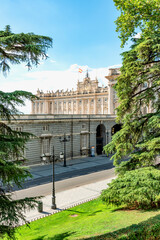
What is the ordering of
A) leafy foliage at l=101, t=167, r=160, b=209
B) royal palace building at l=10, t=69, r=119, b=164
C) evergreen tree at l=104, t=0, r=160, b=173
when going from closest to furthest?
leafy foliage at l=101, t=167, r=160, b=209 < evergreen tree at l=104, t=0, r=160, b=173 < royal palace building at l=10, t=69, r=119, b=164

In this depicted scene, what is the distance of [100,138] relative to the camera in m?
43.0

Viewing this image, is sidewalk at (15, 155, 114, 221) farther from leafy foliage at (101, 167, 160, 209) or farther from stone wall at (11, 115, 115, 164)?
leafy foliage at (101, 167, 160, 209)

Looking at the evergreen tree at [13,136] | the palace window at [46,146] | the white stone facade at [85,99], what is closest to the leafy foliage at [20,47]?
the evergreen tree at [13,136]

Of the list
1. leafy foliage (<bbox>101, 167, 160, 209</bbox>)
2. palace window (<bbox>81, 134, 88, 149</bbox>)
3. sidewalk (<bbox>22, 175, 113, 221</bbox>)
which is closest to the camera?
leafy foliage (<bbox>101, 167, 160, 209</bbox>)

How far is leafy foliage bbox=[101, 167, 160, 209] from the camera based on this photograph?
10.8 meters

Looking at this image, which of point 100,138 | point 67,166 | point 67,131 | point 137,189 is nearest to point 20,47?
point 137,189

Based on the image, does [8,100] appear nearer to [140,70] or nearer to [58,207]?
[140,70]

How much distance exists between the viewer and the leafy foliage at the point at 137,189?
10.8m

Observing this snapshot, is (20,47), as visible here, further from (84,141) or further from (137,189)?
(84,141)

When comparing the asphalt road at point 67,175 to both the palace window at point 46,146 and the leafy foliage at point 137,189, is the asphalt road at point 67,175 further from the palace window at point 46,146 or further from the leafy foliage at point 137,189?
the leafy foliage at point 137,189

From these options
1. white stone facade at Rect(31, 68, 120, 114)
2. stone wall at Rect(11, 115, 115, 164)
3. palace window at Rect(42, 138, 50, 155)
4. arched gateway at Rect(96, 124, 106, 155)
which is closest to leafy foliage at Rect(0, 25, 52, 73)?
stone wall at Rect(11, 115, 115, 164)

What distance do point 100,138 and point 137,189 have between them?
105ft

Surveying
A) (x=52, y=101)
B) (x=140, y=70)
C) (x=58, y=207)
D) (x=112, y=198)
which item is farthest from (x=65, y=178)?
(x=52, y=101)

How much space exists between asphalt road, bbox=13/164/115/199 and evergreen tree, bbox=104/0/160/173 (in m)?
9.24
